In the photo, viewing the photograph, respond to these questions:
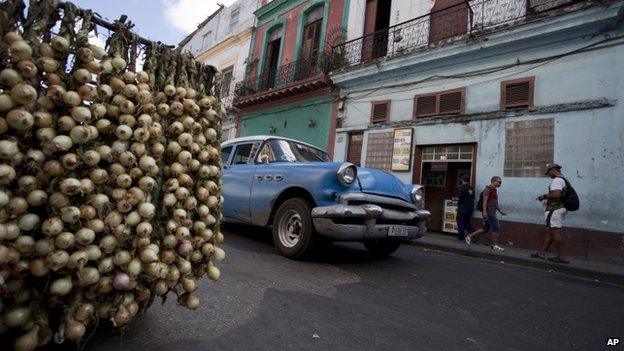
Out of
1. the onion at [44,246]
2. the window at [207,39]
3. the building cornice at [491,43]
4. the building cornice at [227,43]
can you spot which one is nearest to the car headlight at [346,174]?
the onion at [44,246]

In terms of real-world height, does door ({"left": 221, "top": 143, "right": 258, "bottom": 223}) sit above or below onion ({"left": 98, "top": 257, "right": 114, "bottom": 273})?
above

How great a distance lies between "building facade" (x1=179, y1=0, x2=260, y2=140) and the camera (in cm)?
1828

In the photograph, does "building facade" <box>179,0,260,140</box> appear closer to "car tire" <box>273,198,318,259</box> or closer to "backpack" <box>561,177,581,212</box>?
"car tire" <box>273,198,318,259</box>

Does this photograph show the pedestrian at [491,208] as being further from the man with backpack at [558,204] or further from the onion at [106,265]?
the onion at [106,265]

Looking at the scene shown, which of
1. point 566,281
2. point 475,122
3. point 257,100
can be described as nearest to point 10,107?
point 566,281

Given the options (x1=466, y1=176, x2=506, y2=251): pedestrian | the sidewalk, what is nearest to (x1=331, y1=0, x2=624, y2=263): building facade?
(x1=466, y1=176, x2=506, y2=251): pedestrian

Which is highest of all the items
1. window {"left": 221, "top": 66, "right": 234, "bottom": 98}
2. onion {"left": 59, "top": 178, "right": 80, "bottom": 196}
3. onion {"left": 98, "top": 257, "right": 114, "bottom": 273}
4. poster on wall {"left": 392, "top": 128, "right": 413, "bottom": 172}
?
window {"left": 221, "top": 66, "right": 234, "bottom": 98}

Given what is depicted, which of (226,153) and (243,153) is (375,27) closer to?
(226,153)

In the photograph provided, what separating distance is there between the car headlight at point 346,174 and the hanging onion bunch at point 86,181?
2.42m

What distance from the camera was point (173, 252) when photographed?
1.75 metres

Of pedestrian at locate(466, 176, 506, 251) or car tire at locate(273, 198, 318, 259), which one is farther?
Answer: pedestrian at locate(466, 176, 506, 251)

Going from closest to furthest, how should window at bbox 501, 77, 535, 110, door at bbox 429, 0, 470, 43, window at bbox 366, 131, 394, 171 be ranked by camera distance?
window at bbox 501, 77, 535, 110
door at bbox 429, 0, 470, 43
window at bbox 366, 131, 394, 171

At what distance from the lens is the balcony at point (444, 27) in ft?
28.9

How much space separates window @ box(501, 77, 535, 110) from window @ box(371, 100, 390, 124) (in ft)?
11.0
